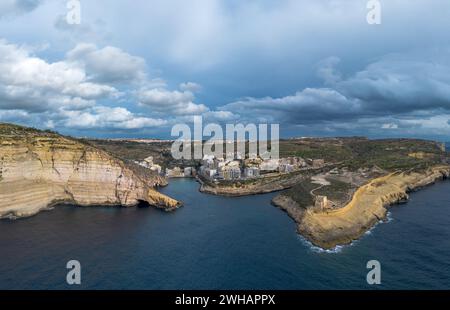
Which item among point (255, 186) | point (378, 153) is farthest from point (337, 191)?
point (378, 153)

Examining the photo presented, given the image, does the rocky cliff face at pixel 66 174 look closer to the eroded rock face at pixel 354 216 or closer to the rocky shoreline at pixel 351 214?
the rocky shoreline at pixel 351 214

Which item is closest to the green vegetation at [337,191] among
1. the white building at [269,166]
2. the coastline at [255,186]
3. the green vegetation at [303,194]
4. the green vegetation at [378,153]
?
the green vegetation at [303,194]

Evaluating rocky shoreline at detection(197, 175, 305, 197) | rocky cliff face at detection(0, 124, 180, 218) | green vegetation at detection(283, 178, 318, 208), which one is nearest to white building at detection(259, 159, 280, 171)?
rocky shoreline at detection(197, 175, 305, 197)

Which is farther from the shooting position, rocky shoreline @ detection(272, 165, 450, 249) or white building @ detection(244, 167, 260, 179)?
white building @ detection(244, 167, 260, 179)

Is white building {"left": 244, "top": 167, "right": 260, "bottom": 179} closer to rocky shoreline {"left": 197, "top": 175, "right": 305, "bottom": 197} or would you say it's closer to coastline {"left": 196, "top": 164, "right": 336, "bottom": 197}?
coastline {"left": 196, "top": 164, "right": 336, "bottom": 197}

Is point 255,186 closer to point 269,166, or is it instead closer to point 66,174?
point 269,166
